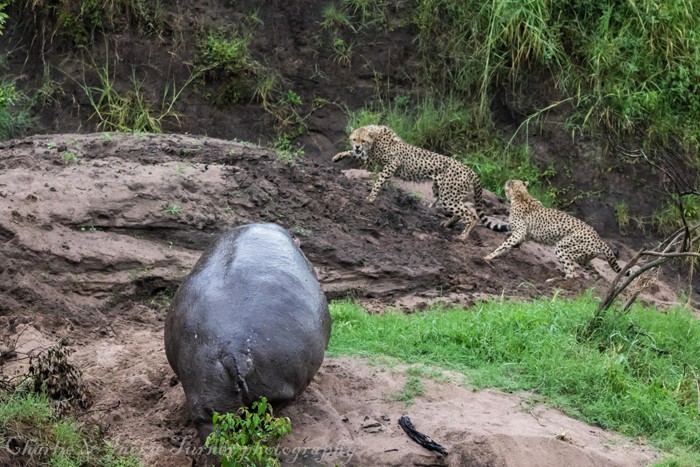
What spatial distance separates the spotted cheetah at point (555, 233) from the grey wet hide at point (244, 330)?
5802mm

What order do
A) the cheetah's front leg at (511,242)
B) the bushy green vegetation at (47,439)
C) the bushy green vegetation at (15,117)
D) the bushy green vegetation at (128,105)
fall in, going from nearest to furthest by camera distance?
the bushy green vegetation at (47,439)
the cheetah's front leg at (511,242)
the bushy green vegetation at (15,117)
the bushy green vegetation at (128,105)

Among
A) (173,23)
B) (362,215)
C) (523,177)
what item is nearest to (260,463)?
(362,215)

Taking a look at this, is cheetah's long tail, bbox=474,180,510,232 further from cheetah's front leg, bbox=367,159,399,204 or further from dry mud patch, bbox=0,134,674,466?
cheetah's front leg, bbox=367,159,399,204

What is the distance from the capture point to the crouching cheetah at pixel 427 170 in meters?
13.2

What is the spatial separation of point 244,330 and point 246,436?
0.70 m

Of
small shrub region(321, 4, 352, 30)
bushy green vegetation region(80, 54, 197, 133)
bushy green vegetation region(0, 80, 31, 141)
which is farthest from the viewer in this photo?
small shrub region(321, 4, 352, 30)

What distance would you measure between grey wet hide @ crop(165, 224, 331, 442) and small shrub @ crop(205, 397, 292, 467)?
0.19 m

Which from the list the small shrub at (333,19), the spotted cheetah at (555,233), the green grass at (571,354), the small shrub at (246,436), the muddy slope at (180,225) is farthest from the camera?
the small shrub at (333,19)

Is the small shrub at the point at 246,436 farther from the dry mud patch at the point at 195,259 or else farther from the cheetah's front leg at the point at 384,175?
the cheetah's front leg at the point at 384,175

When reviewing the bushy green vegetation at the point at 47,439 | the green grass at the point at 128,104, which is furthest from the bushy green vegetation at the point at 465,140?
the bushy green vegetation at the point at 47,439

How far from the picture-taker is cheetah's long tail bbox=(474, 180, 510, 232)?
13555 millimetres

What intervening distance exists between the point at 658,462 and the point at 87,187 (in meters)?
5.97

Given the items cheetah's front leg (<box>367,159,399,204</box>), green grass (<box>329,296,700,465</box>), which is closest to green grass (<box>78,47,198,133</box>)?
cheetah's front leg (<box>367,159,399,204</box>)

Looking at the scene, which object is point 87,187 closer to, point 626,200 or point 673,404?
point 673,404
